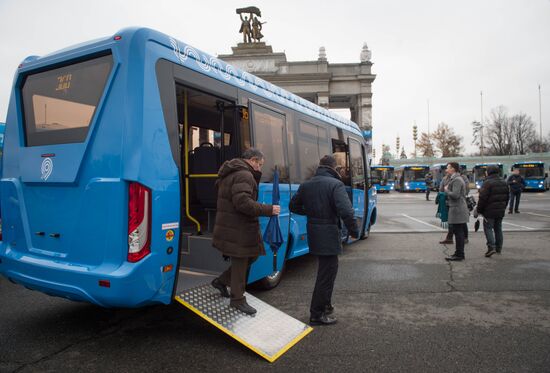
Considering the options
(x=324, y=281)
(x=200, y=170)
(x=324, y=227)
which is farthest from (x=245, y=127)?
(x=324, y=281)

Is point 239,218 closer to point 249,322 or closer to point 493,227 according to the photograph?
point 249,322

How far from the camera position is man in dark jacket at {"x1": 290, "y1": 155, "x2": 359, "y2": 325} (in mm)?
4137

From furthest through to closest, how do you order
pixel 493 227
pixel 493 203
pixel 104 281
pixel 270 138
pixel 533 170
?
pixel 533 170 < pixel 493 227 < pixel 493 203 < pixel 270 138 < pixel 104 281

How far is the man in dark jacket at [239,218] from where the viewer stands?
12.5 ft

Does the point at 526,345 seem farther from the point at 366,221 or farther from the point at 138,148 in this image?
the point at 366,221

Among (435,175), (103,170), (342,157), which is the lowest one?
(435,175)

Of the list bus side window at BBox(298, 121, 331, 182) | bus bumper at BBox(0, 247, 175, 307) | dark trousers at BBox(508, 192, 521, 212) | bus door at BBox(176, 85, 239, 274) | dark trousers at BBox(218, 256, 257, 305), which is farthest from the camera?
dark trousers at BBox(508, 192, 521, 212)

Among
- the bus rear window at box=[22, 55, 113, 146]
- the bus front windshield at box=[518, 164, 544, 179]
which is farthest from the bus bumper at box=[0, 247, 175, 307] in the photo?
the bus front windshield at box=[518, 164, 544, 179]

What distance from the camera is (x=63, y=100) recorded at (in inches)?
153

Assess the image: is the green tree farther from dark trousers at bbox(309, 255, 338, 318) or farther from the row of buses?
dark trousers at bbox(309, 255, 338, 318)

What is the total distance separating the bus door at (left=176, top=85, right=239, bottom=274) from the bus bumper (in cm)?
124

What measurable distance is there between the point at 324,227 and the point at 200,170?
87.1 inches

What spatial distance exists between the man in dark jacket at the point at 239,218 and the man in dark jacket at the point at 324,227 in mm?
507

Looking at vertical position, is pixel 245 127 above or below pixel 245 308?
above
